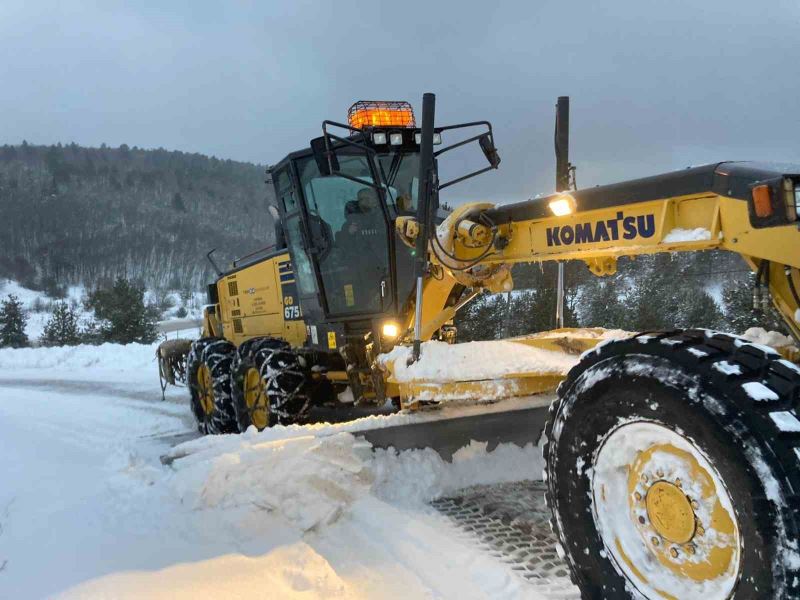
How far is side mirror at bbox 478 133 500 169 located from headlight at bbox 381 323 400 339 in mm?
1677

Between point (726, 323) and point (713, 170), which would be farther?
point (726, 323)

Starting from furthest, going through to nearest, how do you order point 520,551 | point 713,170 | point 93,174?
point 93,174 < point 520,551 < point 713,170

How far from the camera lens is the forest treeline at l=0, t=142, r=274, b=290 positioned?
10862 cm

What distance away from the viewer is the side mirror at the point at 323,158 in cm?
423

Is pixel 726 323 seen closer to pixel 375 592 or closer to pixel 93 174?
pixel 375 592

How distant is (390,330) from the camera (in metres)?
5.57

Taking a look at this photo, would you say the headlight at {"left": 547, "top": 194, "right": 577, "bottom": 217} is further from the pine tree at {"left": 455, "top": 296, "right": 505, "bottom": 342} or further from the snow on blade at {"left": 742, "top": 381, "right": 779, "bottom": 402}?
the pine tree at {"left": 455, "top": 296, "right": 505, "bottom": 342}

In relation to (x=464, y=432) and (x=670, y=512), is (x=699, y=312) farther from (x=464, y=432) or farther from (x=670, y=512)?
(x=670, y=512)

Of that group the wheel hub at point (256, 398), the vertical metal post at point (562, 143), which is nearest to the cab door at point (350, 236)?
the wheel hub at point (256, 398)

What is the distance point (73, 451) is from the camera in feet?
20.5

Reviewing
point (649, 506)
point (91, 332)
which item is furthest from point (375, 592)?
point (91, 332)

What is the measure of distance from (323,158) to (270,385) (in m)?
2.48

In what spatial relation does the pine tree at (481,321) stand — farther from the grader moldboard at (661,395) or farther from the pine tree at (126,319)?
the pine tree at (126,319)

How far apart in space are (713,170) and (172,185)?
164m
